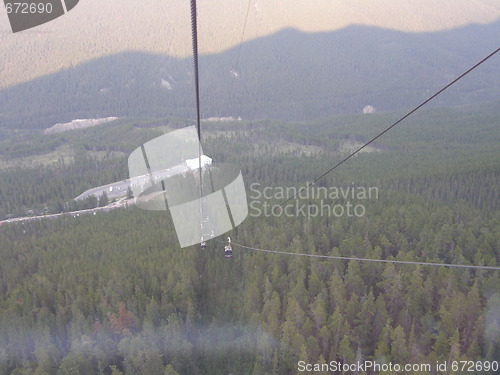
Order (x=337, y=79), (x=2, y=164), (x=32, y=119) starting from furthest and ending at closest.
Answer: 1. (x=337, y=79)
2. (x=32, y=119)
3. (x=2, y=164)

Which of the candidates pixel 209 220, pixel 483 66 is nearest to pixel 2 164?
pixel 209 220

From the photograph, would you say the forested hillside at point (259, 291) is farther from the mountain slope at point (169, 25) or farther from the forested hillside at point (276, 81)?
the mountain slope at point (169, 25)

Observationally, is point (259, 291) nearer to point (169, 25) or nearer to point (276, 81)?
point (276, 81)

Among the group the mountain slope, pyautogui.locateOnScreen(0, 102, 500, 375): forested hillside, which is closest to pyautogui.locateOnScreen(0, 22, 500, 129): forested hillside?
the mountain slope

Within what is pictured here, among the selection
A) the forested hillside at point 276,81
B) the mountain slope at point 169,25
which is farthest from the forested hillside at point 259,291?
the mountain slope at point 169,25

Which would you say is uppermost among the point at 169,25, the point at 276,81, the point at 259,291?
the point at 169,25

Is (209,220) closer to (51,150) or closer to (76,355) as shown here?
(76,355)

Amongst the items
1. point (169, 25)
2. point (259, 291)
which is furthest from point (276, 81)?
point (259, 291)
